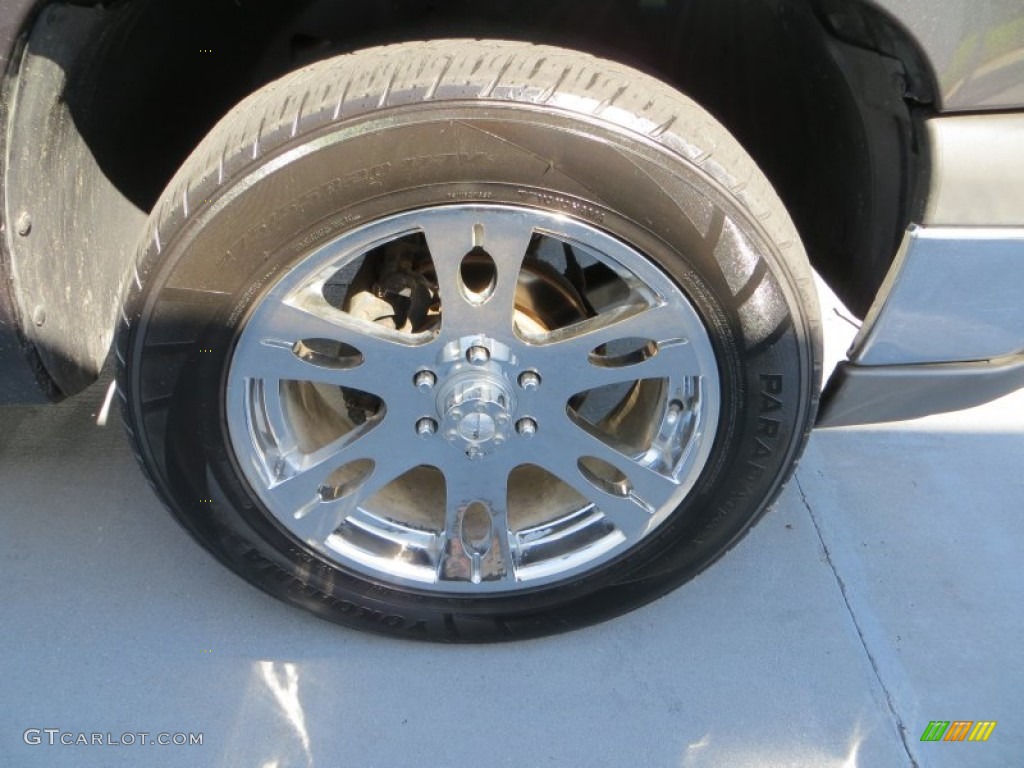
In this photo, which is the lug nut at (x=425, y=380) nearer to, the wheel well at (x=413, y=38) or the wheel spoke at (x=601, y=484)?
the wheel spoke at (x=601, y=484)

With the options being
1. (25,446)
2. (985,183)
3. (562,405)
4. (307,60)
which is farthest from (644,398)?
(25,446)

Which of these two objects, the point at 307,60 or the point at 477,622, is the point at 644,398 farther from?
Result: the point at 307,60

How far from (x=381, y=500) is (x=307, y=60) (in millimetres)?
971

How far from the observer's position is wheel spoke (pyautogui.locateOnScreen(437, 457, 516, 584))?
5.32 feet

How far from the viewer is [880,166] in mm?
1480

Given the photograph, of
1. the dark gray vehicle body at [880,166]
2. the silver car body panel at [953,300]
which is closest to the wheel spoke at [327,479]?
the dark gray vehicle body at [880,166]

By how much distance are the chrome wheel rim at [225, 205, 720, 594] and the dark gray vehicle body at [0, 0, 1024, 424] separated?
363 millimetres

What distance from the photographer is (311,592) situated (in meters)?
1.72

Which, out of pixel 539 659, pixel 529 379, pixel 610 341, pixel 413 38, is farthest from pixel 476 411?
pixel 413 38

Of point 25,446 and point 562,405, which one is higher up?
Result: point 25,446

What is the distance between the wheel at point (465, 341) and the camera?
127 cm

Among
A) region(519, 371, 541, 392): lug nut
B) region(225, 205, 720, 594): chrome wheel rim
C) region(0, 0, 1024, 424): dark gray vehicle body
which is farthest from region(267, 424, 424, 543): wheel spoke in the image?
region(0, 0, 1024, 424): dark gray vehicle body

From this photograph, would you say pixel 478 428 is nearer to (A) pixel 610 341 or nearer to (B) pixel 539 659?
(A) pixel 610 341

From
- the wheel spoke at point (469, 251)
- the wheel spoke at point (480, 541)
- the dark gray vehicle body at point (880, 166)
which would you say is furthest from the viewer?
the wheel spoke at point (480, 541)
